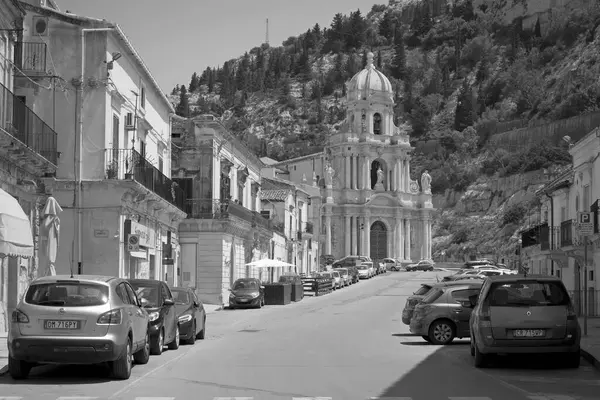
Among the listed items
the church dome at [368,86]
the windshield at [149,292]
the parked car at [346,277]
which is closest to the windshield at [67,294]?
the windshield at [149,292]

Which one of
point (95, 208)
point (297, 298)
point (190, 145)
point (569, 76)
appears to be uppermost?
point (569, 76)

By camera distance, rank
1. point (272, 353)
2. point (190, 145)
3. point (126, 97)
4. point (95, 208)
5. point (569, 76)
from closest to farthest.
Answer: point (272, 353)
point (95, 208)
point (126, 97)
point (190, 145)
point (569, 76)

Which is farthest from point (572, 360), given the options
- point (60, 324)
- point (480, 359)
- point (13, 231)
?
point (13, 231)

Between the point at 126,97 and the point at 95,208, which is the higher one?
the point at 126,97

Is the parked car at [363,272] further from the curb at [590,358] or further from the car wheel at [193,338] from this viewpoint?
the curb at [590,358]

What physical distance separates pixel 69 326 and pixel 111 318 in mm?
636

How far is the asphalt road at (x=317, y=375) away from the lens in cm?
1364

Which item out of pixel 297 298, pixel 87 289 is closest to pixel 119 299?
pixel 87 289

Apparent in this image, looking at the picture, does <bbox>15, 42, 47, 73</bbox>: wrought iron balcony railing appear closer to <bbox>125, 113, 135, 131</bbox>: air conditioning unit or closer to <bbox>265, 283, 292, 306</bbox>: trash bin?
<bbox>125, 113, 135, 131</bbox>: air conditioning unit

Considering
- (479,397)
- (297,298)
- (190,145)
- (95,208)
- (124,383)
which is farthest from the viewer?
(297,298)

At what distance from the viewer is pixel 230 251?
49.4 meters

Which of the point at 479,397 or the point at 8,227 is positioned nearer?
the point at 479,397

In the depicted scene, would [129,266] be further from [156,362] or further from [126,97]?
[156,362]

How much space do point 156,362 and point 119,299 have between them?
10.8ft
